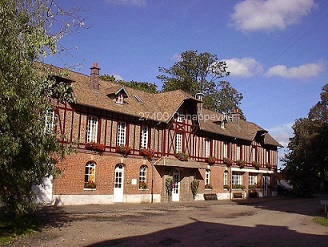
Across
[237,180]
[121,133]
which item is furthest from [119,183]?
[237,180]

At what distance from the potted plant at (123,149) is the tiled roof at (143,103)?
2.01 metres

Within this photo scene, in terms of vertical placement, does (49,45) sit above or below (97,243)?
above

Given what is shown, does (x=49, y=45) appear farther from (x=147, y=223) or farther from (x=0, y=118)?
(x=147, y=223)

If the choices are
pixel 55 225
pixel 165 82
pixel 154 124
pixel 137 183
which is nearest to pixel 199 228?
pixel 55 225

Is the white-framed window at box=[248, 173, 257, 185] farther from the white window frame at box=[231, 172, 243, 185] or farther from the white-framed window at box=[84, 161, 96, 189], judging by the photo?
the white-framed window at box=[84, 161, 96, 189]

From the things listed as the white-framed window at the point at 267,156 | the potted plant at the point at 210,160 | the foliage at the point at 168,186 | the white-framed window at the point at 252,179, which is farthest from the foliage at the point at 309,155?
the foliage at the point at 168,186

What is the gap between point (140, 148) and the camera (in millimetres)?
24844

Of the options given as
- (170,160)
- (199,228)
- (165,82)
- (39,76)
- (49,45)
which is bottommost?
(199,228)

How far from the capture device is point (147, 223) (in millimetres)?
14148

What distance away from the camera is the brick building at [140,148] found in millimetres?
20906

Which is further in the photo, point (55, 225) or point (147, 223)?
point (147, 223)

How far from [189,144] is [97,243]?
63.4 ft

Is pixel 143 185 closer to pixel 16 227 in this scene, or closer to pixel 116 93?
pixel 116 93

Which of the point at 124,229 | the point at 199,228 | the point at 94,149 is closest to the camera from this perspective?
the point at 124,229
